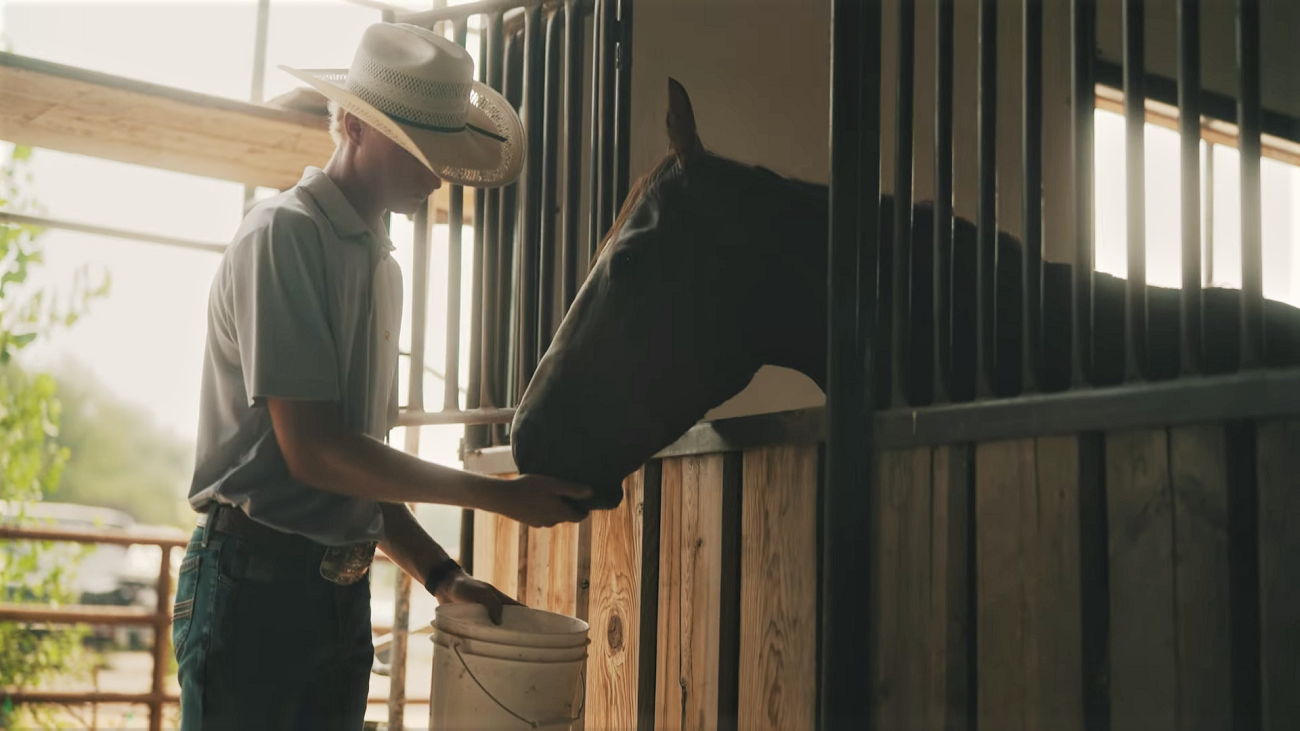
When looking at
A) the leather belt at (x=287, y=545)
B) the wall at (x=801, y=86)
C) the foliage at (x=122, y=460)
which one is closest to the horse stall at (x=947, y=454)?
the leather belt at (x=287, y=545)

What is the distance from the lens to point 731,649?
1854 millimetres

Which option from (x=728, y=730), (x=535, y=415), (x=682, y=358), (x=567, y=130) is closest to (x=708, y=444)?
(x=682, y=358)

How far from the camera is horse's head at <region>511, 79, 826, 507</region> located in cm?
172

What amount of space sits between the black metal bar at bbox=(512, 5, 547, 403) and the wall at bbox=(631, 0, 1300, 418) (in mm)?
318

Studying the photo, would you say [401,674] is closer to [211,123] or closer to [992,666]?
[211,123]

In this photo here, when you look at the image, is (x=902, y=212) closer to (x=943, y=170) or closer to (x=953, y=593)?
(x=943, y=170)

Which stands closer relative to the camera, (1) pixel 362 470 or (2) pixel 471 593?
(1) pixel 362 470

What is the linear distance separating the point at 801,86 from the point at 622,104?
1.38m

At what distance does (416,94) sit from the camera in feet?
5.86

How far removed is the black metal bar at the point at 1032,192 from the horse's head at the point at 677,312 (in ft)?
1.19

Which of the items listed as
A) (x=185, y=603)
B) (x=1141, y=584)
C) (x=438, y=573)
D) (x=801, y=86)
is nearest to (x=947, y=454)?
(x=1141, y=584)

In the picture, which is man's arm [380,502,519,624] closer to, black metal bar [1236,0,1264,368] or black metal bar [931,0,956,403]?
black metal bar [931,0,956,403]

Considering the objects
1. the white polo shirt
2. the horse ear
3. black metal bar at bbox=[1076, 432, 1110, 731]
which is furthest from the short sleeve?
black metal bar at bbox=[1076, 432, 1110, 731]

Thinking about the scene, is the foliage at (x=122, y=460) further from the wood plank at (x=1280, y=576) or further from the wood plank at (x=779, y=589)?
the wood plank at (x=1280, y=576)
